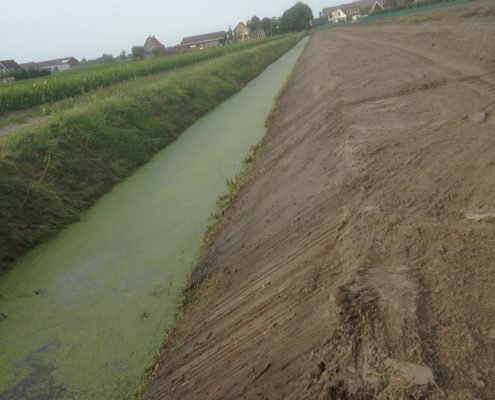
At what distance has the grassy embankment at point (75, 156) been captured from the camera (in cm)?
685

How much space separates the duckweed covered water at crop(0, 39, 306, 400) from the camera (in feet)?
→ 13.3

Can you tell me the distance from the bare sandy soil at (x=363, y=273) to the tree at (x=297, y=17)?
80.0m

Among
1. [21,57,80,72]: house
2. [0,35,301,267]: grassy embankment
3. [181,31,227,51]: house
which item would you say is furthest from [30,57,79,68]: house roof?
[0,35,301,267]: grassy embankment

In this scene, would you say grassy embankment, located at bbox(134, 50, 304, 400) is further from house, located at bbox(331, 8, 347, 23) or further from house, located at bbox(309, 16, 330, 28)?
house, located at bbox(331, 8, 347, 23)

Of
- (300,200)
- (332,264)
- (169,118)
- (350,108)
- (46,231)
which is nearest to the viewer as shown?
(332,264)

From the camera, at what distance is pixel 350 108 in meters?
8.44

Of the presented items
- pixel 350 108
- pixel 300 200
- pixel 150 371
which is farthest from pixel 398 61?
pixel 150 371

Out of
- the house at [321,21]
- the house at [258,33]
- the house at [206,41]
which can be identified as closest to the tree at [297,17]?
the house at [258,33]

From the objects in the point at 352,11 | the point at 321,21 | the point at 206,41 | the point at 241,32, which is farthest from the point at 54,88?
A: the point at 352,11

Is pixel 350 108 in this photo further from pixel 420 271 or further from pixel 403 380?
pixel 403 380

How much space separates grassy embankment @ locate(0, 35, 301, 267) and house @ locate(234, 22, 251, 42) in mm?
81651

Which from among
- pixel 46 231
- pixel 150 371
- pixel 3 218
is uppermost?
pixel 3 218

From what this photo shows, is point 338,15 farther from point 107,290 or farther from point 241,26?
point 107,290

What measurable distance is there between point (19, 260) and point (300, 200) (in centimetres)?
441
